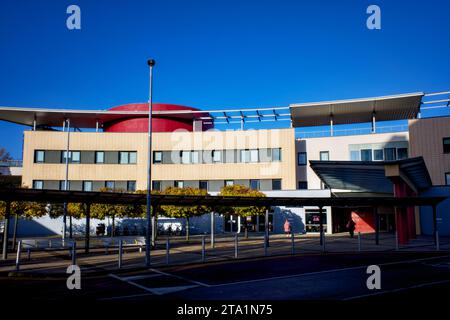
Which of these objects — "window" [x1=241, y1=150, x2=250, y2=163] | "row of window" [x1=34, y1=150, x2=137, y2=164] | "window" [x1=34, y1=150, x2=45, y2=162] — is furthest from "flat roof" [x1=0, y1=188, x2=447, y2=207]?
"window" [x1=34, y1=150, x2=45, y2=162]

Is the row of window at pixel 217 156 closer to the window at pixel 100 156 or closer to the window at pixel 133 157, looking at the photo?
the window at pixel 133 157

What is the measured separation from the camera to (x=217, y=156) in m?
45.5

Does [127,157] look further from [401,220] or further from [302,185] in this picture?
[401,220]

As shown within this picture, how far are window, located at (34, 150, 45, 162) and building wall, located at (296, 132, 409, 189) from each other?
90.8ft

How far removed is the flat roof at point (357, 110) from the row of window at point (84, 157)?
18.4m

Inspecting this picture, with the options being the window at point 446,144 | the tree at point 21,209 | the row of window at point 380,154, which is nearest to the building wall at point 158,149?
the row of window at point 380,154

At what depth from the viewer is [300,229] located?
41094mm

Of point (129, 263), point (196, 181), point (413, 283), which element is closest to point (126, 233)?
point (196, 181)

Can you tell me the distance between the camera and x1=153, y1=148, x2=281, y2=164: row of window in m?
44.6

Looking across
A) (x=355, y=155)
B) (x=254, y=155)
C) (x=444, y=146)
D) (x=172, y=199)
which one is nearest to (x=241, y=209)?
(x=254, y=155)

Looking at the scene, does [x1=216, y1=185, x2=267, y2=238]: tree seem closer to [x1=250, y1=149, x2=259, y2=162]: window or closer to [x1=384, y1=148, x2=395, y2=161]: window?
[x1=250, y1=149, x2=259, y2=162]: window

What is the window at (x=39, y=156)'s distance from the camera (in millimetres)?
45750

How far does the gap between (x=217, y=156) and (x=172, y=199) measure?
2500cm
